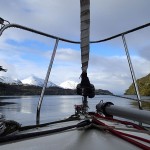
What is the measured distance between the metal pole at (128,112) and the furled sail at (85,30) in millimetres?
392

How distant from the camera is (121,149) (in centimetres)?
216

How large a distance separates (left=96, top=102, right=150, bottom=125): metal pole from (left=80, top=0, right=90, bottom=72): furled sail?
1.29ft

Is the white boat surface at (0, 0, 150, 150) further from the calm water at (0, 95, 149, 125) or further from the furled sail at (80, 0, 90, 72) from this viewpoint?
the calm water at (0, 95, 149, 125)

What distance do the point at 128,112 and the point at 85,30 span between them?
0.77 meters

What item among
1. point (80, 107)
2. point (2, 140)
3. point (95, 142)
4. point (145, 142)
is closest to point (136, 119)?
point (145, 142)

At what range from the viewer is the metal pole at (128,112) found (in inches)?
87.0

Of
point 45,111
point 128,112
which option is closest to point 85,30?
point 128,112

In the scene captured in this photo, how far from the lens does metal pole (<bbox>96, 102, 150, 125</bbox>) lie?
87.0 inches

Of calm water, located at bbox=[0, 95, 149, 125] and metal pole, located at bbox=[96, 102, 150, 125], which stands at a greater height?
calm water, located at bbox=[0, 95, 149, 125]

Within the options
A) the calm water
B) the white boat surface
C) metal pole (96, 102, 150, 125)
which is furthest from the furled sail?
the calm water

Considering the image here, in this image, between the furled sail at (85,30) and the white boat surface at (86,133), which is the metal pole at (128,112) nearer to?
the white boat surface at (86,133)

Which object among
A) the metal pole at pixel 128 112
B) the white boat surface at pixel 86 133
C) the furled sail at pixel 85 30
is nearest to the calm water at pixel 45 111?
the metal pole at pixel 128 112

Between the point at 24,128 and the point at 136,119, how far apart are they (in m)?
1.09

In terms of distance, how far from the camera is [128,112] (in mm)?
2445
